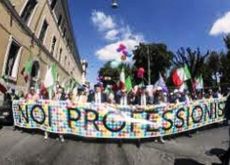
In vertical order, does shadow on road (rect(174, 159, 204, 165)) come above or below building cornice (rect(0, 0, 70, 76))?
below

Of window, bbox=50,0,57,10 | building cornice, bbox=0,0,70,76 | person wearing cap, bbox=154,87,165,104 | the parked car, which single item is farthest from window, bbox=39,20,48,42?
person wearing cap, bbox=154,87,165,104

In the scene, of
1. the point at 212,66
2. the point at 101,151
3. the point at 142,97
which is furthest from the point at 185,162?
the point at 212,66

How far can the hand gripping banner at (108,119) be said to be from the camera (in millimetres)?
12180

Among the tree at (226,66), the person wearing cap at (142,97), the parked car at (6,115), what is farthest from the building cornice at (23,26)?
the tree at (226,66)

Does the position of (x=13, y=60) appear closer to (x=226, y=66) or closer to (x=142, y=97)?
(x=142, y=97)

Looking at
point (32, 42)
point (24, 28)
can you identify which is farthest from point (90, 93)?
point (32, 42)

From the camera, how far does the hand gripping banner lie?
40.0 feet

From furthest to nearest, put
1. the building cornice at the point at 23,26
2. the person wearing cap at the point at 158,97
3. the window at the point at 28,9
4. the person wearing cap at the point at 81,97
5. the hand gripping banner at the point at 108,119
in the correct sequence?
the window at the point at 28,9 < the building cornice at the point at 23,26 < the person wearing cap at the point at 158,97 < the person wearing cap at the point at 81,97 < the hand gripping banner at the point at 108,119

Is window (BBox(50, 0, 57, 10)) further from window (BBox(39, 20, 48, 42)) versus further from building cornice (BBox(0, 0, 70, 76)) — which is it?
building cornice (BBox(0, 0, 70, 76))

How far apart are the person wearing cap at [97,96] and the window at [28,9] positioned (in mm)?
15656

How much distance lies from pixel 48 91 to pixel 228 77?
45293 mm

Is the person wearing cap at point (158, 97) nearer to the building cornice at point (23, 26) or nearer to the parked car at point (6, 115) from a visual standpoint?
the parked car at point (6, 115)

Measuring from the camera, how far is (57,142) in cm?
1192

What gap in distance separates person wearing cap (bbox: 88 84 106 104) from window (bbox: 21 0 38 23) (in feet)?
51.4
